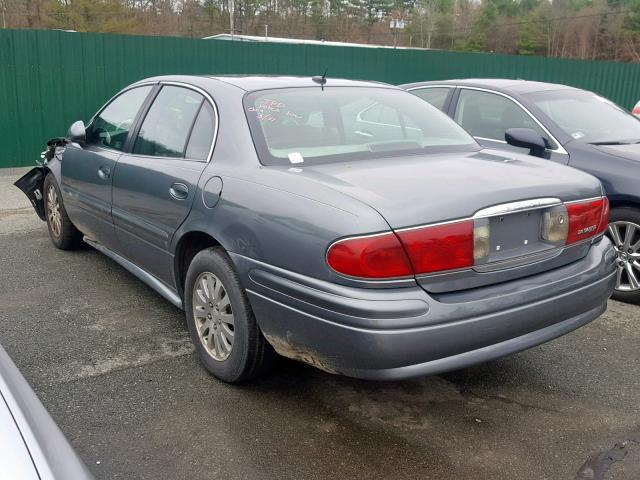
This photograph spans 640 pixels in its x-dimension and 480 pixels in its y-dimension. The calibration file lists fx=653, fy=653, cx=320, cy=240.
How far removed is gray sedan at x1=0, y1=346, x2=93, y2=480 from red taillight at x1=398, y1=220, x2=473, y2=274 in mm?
1425

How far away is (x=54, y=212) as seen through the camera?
225 inches

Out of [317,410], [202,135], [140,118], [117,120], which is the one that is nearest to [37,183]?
[117,120]

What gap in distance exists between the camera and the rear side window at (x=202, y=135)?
3.53m

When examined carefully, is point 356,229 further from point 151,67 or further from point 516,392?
point 151,67

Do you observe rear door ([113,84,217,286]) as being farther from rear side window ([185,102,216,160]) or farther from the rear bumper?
the rear bumper

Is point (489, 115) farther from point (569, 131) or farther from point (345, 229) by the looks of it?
point (345, 229)

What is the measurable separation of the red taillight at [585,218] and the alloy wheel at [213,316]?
1.67 metres

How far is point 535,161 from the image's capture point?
11.2 ft

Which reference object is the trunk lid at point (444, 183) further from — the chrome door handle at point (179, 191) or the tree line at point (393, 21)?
the tree line at point (393, 21)

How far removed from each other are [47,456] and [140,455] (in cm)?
135

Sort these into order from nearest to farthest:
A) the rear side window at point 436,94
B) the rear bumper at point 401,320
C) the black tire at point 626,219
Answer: the rear bumper at point 401,320, the black tire at point 626,219, the rear side window at point 436,94

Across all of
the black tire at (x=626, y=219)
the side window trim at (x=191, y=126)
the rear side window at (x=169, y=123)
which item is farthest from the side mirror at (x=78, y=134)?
the black tire at (x=626, y=219)

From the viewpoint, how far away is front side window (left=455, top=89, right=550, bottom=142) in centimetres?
547

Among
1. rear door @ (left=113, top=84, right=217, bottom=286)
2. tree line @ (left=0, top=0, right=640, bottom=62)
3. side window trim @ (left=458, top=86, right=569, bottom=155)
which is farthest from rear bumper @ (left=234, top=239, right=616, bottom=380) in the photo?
tree line @ (left=0, top=0, right=640, bottom=62)
